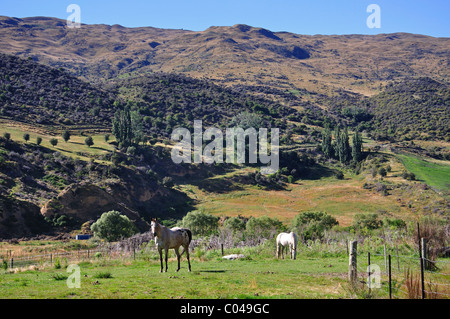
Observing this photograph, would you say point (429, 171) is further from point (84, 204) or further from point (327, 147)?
point (84, 204)

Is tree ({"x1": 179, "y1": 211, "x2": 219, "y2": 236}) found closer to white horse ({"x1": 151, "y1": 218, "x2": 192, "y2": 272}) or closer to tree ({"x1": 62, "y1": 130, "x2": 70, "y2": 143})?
white horse ({"x1": 151, "y1": 218, "x2": 192, "y2": 272})

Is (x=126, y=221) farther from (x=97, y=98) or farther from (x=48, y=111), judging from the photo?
(x=97, y=98)

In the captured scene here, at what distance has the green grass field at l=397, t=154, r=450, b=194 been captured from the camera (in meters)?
73.9

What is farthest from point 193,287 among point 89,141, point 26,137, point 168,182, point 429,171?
point 429,171

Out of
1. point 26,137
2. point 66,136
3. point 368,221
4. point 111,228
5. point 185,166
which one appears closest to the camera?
point 111,228

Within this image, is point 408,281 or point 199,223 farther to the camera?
point 199,223

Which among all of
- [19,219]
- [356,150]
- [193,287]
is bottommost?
[19,219]

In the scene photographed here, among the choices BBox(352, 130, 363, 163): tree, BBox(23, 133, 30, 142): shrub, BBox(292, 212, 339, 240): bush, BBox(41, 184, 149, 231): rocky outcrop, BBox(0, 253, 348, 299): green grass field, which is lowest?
BBox(292, 212, 339, 240): bush

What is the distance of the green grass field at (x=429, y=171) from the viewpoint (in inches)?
2908

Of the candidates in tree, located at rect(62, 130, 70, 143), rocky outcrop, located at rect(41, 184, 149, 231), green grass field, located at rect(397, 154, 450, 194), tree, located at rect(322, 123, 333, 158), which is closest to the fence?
rocky outcrop, located at rect(41, 184, 149, 231)

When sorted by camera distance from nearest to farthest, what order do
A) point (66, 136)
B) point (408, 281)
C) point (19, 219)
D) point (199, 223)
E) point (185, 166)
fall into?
point (408, 281), point (19, 219), point (199, 223), point (66, 136), point (185, 166)

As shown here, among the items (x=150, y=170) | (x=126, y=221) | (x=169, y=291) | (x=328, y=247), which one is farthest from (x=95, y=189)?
(x=169, y=291)

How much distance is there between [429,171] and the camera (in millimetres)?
83875

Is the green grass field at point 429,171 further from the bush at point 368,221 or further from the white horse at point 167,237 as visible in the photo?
the white horse at point 167,237
